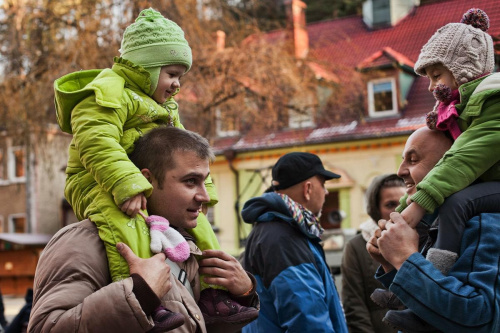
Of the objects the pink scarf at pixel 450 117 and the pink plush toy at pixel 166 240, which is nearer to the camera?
the pink plush toy at pixel 166 240

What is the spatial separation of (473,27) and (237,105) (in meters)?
12.4

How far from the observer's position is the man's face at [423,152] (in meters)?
3.32

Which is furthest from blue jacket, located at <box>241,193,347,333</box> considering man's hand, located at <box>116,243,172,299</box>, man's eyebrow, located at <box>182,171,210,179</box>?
man's hand, located at <box>116,243,172,299</box>

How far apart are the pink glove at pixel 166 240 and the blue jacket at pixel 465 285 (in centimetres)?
84

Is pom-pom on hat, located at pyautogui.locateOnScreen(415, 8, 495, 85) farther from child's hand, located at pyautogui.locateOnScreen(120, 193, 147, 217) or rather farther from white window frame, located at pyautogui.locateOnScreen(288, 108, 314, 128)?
white window frame, located at pyautogui.locateOnScreen(288, 108, 314, 128)

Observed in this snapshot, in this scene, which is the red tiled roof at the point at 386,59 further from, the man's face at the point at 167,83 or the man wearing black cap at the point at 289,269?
the man's face at the point at 167,83

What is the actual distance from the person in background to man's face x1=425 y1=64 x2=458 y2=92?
2.55 m

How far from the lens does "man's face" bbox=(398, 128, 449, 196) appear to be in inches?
131

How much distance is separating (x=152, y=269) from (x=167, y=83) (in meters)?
1.05

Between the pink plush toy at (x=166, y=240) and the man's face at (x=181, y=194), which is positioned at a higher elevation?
the man's face at (x=181, y=194)

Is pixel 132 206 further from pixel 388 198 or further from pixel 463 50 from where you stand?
pixel 388 198

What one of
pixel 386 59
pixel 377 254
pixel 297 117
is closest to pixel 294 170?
pixel 377 254

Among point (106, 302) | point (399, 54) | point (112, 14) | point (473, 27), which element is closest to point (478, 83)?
point (473, 27)

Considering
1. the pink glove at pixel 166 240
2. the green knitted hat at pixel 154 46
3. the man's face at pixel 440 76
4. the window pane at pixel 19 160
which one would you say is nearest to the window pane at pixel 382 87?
the window pane at pixel 19 160
